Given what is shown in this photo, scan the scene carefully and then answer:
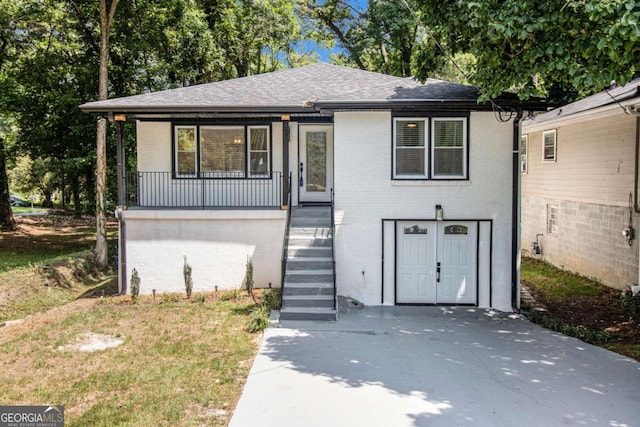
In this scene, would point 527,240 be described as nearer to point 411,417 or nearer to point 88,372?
point 411,417

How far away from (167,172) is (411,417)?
31.4 ft

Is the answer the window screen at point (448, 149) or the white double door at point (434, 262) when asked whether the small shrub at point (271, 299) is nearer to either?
the white double door at point (434, 262)

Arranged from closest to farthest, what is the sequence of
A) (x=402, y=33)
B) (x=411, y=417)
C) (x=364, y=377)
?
(x=411, y=417) < (x=364, y=377) < (x=402, y=33)

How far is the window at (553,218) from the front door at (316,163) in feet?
26.3

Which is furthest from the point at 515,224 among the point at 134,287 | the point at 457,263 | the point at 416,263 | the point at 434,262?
the point at 134,287

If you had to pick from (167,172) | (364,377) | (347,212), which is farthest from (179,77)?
(364,377)

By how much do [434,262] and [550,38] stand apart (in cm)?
568

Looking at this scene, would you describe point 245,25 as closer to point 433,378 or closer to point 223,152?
point 223,152

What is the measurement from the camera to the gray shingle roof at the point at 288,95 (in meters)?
11.0

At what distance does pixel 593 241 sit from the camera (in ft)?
45.2

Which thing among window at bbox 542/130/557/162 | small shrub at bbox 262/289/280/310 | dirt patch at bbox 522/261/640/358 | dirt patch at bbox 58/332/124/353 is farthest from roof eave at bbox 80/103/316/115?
window at bbox 542/130/557/162

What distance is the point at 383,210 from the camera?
11.3 metres

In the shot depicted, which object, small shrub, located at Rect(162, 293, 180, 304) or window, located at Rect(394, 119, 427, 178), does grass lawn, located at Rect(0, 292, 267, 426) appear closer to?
small shrub, located at Rect(162, 293, 180, 304)

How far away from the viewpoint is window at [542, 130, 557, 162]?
1603 cm
